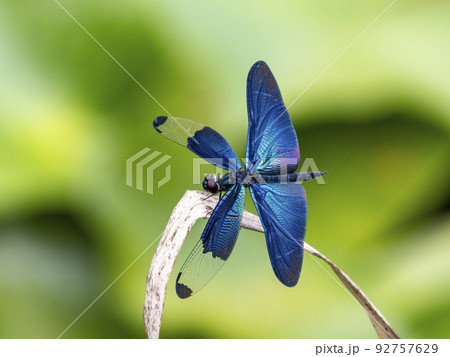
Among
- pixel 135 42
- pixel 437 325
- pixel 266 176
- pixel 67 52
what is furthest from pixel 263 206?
pixel 67 52

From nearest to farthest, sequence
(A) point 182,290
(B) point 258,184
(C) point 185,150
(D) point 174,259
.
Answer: (D) point 174,259
(A) point 182,290
(B) point 258,184
(C) point 185,150

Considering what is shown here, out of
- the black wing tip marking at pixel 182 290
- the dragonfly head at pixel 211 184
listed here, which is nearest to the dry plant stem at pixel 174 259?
the dragonfly head at pixel 211 184

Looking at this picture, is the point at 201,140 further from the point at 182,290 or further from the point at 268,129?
the point at 182,290

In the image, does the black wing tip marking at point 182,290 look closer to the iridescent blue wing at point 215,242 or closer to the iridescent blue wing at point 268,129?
the iridescent blue wing at point 215,242

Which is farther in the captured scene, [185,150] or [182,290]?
[185,150]

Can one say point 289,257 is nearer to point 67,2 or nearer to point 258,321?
point 258,321

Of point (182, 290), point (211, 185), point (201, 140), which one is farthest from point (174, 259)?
point (201, 140)
